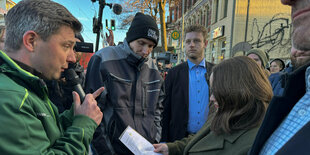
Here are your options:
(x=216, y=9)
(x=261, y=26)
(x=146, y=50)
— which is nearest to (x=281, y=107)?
(x=146, y=50)

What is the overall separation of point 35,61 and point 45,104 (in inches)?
9.5

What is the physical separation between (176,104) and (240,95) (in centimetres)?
135

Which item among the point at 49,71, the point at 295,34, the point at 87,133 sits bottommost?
the point at 87,133

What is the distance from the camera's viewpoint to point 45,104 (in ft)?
3.43

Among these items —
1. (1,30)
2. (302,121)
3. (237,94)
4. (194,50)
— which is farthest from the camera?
(194,50)

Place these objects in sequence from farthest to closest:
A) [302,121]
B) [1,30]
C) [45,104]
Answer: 1. [1,30]
2. [45,104]
3. [302,121]

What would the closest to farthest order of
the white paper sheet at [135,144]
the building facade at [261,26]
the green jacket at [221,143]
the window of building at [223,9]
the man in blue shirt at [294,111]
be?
the man in blue shirt at [294,111]
the green jacket at [221,143]
the white paper sheet at [135,144]
the building facade at [261,26]
the window of building at [223,9]

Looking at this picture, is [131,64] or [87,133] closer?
[87,133]

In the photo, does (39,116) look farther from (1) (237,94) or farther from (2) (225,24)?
(2) (225,24)

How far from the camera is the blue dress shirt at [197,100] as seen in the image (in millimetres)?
2486

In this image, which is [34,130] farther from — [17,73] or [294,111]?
[294,111]

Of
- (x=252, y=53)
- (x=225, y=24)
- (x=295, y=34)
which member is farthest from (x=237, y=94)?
(x=225, y=24)

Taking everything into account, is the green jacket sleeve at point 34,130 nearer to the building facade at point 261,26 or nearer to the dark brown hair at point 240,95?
the dark brown hair at point 240,95

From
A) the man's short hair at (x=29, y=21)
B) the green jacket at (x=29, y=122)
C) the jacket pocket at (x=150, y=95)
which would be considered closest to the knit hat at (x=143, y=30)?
the jacket pocket at (x=150, y=95)
